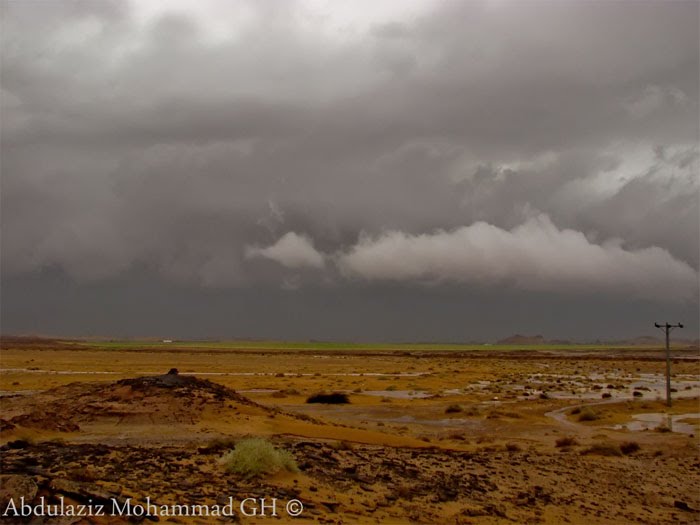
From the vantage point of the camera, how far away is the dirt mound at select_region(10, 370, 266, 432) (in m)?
25.6

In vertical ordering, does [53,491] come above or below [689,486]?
above

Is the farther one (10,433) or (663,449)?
(663,449)

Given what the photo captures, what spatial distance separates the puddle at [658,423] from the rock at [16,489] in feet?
106

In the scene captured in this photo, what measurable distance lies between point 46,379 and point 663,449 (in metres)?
58.0

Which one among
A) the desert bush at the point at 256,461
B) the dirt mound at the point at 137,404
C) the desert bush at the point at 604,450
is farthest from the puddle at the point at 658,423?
the desert bush at the point at 256,461

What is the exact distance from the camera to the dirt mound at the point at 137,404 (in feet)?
84.0

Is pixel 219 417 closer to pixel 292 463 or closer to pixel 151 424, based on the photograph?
pixel 151 424

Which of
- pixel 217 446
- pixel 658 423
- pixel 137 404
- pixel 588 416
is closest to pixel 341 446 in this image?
pixel 217 446

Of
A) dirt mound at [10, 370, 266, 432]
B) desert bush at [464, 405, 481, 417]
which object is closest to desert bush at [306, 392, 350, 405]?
desert bush at [464, 405, 481, 417]

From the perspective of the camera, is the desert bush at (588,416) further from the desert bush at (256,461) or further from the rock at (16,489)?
the rock at (16,489)

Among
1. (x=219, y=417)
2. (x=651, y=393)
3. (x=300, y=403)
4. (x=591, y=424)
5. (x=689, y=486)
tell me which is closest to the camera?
(x=689, y=486)

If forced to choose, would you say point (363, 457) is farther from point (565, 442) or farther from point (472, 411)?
point (472, 411)

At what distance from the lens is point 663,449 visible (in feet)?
89.7

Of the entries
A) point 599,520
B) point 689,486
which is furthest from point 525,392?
point 599,520
